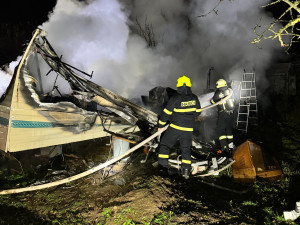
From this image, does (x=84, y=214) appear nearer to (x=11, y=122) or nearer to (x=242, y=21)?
(x=11, y=122)

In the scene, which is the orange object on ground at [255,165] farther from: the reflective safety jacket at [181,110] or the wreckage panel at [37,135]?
the wreckage panel at [37,135]

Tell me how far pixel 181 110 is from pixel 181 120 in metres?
0.21

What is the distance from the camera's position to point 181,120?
432 centimetres

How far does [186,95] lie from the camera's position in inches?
171

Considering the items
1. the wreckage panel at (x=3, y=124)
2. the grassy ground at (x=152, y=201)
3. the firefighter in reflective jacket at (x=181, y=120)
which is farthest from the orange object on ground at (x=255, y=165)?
the wreckage panel at (x=3, y=124)

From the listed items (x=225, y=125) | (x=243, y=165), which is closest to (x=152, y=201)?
(x=243, y=165)

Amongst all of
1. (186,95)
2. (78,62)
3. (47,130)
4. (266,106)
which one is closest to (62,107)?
(47,130)

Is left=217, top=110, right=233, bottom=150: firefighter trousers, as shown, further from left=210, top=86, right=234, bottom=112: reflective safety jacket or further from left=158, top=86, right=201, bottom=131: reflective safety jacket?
left=158, top=86, right=201, bottom=131: reflective safety jacket

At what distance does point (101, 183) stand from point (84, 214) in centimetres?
108

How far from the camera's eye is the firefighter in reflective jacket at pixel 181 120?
429cm

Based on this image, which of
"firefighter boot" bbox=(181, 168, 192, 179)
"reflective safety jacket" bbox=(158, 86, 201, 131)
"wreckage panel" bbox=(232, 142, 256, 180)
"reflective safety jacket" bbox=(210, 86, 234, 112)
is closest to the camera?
"reflective safety jacket" bbox=(158, 86, 201, 131)

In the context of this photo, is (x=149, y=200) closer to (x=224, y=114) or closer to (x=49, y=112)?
(x=49, y=112)

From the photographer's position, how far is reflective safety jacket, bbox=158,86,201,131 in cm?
428

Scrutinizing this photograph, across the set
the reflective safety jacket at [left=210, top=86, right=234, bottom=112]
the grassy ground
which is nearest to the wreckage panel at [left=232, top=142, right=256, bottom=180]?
the grassy ground
